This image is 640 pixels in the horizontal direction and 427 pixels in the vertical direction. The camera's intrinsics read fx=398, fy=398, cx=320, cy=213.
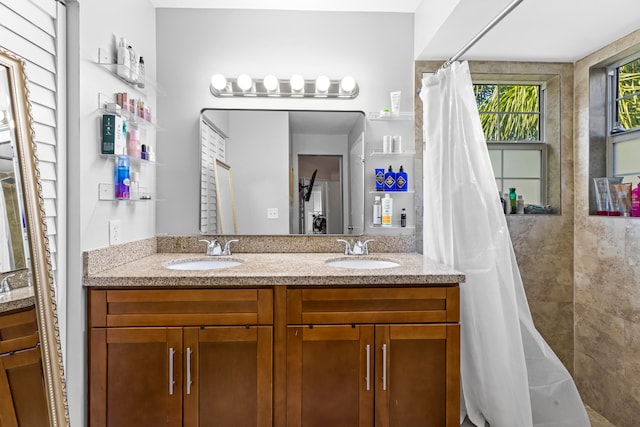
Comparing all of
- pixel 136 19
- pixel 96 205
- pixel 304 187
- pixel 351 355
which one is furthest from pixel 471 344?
pixel 136 19

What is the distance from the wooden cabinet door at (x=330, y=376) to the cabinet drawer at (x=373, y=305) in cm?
5

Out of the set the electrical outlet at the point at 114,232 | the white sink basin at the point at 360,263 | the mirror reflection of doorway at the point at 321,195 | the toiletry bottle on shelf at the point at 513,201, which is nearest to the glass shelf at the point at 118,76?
the electrical outlet at the point at 114,232

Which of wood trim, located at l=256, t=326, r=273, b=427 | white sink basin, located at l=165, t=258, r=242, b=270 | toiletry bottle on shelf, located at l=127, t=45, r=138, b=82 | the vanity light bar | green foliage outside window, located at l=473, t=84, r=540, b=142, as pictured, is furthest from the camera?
green foliage outside window, located at l=473, t=84, r=540, b=142

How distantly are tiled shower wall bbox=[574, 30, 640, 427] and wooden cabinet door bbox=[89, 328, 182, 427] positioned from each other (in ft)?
7.50

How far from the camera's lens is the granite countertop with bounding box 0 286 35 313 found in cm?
116

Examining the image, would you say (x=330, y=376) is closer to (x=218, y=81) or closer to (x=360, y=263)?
(x=360, y=263)

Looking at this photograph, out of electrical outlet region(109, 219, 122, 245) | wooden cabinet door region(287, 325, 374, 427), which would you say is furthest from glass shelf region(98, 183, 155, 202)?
wooden cabinet door region(287, 325, 374, 427)

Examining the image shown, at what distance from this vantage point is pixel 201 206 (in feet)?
8.02

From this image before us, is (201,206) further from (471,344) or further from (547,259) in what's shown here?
(547,259)

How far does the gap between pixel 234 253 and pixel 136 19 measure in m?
1.41

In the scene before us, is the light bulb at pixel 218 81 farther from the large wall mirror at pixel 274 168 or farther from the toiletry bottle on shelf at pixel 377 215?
the toiletry bottle on shelf at pixel 377 215

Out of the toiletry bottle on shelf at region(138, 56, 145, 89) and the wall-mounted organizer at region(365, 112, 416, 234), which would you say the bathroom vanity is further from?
the toiletry bottle on shelf at region(138, 56, 145, 89)

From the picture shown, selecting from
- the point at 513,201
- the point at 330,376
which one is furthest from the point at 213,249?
the point at 513,201

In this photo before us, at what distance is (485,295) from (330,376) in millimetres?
847
